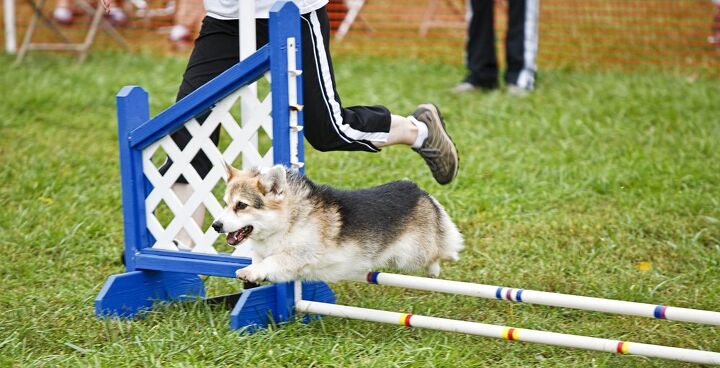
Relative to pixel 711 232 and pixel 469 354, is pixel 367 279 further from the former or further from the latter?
pixel 711 232

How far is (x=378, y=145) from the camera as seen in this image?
391cm

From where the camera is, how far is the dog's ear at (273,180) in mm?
3271

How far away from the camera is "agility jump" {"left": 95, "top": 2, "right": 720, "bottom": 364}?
10.5ft

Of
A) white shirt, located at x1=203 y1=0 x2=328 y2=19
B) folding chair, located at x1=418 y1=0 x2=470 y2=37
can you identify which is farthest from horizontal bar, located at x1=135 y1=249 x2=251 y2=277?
folding chair, located at x1=418 y1=0 x2=470 y2=37

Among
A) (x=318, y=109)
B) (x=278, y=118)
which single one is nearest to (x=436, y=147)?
(x=318, y=109)

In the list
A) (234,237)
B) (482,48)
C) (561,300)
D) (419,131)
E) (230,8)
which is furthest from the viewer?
(482,48)

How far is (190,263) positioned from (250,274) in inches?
16.6

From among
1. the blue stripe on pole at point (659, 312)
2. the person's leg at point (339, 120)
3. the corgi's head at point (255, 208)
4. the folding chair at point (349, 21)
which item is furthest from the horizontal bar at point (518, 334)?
the folding chair at point (349, 21)

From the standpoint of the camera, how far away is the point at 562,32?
9961mm

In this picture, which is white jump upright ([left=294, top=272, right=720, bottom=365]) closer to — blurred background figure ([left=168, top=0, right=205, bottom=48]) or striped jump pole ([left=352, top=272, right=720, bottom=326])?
striped jump pole ([left=352, top=272, right=720, bottom=326])

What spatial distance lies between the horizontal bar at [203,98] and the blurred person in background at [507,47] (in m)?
4.20

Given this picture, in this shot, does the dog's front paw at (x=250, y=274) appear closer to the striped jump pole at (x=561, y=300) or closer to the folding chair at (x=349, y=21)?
the striped jump pole at (x=561, y=300)

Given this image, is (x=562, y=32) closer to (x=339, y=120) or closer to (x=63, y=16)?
(x=63, y=16)

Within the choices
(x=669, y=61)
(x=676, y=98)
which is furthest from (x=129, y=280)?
(x=669, y=61)
